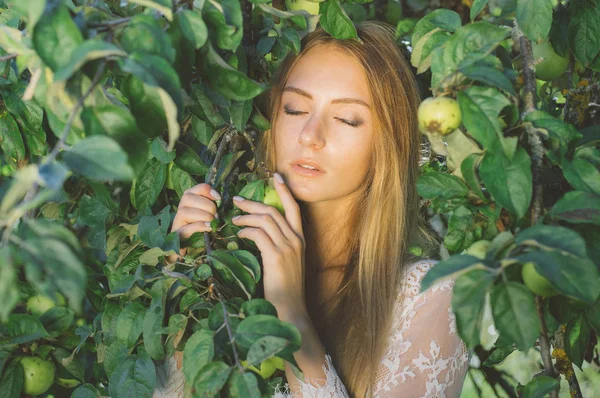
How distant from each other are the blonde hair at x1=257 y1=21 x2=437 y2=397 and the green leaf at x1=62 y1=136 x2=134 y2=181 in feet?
2.94

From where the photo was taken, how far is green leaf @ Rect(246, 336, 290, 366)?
2.97 feet

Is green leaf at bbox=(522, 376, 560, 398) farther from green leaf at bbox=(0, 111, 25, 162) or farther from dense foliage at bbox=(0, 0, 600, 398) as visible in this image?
green leaf at bbox=(0, 111, 25, 162)

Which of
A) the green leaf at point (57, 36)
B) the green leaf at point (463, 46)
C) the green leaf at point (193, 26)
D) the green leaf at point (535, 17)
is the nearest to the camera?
the green leaf at point (57, 36)

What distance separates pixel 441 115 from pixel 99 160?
52cm

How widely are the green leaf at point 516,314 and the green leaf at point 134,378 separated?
2.27ft

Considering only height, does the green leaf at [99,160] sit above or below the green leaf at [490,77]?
below

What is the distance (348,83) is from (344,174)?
0.21 metres

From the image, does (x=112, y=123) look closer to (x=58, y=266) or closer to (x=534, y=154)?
(x=58, y=266)

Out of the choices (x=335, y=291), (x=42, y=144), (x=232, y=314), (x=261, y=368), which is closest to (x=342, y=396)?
(x=261, y=368)

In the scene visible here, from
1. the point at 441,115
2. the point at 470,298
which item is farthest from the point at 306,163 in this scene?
the point at 470,298

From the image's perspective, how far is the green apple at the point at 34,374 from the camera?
4.86ft

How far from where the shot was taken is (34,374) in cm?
148

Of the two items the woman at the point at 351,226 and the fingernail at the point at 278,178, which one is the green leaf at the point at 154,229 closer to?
the woman at the point at 351,226

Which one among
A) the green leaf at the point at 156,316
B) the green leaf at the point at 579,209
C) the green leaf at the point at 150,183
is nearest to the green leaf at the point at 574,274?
the green leaf at the point at 579,209
